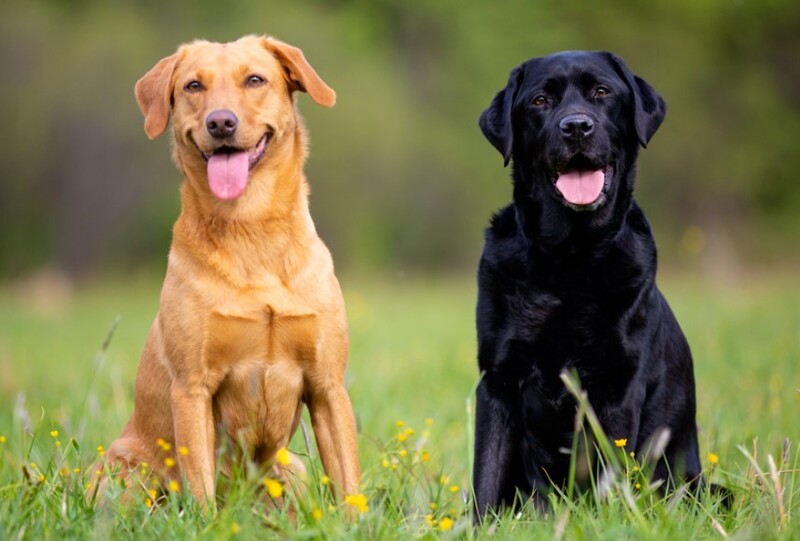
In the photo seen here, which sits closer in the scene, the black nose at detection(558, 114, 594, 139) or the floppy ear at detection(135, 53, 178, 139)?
the black nose at detection(558, 114, 594, 139)

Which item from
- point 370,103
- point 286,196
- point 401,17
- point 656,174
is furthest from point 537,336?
point 401,17

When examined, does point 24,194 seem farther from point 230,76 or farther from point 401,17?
point 230,76

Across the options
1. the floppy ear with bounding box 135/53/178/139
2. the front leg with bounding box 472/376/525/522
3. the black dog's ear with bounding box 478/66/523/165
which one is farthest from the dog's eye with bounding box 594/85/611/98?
the floppy ear with bounding box 135/53/178/139

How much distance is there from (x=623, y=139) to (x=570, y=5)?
852 inches

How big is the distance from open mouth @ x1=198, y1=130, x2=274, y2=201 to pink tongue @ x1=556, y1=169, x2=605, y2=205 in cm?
108

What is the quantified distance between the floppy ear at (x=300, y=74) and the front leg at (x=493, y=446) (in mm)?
1201

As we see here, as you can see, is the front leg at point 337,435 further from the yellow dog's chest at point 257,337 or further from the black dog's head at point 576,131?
the black dog's head at point 576,131

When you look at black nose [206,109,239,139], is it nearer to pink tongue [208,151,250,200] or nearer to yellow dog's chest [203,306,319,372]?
pink tongue [208,151,250,200]

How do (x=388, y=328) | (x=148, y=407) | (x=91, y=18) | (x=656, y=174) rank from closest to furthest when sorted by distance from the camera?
(x=148, y=407) → (x=388, y=328) → (x=91, y=18) → (x=656, y=174)

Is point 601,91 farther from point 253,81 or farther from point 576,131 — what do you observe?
point 253,81

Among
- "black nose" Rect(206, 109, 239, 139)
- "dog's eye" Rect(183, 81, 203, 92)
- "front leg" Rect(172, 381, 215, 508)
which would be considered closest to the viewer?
"front leg" Rect(172, 381, 215, 508)

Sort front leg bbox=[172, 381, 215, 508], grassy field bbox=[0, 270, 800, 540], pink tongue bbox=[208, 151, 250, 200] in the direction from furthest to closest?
1. pink tongue bbox=[208, 151, 250, 200]
2. front leg bbox=[172, 381, 215, 508]
3. grassy field bbox=[0, 270, 800, 540]

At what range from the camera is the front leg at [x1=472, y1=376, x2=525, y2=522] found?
3.63 metres

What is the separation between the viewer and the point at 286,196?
3846 mm
